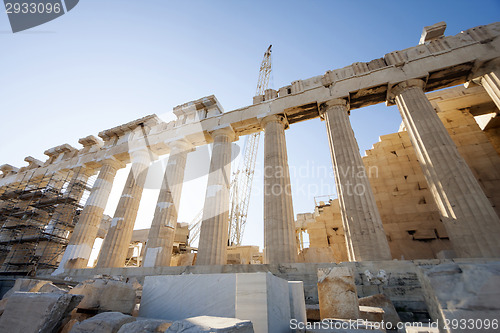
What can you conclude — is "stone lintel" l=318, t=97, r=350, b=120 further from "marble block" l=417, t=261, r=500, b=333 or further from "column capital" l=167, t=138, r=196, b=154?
"marble block" l=417, t=261, r=500, b=333

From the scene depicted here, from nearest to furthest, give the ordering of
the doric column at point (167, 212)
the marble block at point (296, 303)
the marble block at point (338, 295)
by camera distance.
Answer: the marble block at point (296, 303)
the marble block at point (338, 295)
the doric column at point (167, 212)

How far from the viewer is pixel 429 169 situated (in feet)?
31.0

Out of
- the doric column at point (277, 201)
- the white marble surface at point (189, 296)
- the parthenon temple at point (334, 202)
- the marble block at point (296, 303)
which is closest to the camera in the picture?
the white marble surface at point (189, 296)

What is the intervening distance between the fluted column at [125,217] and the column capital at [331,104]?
1276 cm

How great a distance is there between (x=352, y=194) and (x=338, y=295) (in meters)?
5.95

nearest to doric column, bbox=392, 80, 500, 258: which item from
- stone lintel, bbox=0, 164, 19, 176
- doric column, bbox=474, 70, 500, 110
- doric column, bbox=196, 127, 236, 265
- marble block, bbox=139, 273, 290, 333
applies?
doric column, bbox=474, 70, 500, 110

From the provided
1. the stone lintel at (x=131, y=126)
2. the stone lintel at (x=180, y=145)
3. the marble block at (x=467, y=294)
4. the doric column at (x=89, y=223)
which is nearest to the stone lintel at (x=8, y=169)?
the stone lintel at (x=131, y=126)

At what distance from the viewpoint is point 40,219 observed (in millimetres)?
19797

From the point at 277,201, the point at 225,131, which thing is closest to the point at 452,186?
the point at 277,201

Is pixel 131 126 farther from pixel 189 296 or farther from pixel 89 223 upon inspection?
pixel 189 296

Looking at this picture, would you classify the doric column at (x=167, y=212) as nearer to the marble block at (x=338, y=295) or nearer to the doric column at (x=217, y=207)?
the doric column at (x=217, y=207)

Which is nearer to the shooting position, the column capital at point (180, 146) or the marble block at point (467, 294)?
the marble block at point (467, 294)

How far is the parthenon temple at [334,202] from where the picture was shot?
4715mm

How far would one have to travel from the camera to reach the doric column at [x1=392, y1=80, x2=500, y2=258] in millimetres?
7543
